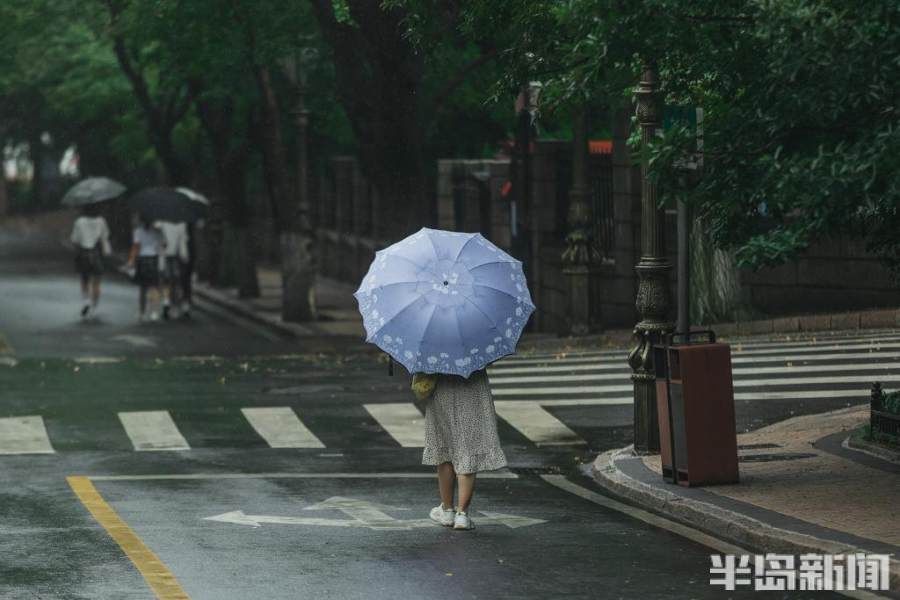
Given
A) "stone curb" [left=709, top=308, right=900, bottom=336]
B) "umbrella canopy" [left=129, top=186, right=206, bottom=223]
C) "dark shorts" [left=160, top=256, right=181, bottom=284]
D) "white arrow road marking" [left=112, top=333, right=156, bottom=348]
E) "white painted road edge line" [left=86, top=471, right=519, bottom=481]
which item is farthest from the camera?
"dark shorts" [left=160, top=256, right=181, bottom=284]

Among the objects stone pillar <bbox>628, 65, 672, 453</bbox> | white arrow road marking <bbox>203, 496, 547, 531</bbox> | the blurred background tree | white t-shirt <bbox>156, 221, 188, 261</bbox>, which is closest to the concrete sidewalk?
stone pillar <bbox>628, 65, 672, 453</bbox>

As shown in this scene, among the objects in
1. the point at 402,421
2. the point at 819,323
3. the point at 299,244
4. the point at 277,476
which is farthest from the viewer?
the point at 299,244

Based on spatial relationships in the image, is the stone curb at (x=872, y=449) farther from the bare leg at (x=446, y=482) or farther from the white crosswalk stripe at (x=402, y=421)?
the white crosswalk stripe at (x=402, y=421)

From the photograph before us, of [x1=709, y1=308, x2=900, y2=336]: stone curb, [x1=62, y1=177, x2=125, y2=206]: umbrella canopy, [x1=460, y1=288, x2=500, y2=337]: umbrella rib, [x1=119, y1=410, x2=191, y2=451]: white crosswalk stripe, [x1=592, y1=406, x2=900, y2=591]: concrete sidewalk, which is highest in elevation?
[x1=62, y1=177, x2=125, y2=206]: umbrella canopy

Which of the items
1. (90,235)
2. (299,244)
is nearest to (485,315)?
(299,244)

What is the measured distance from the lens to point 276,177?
110ft

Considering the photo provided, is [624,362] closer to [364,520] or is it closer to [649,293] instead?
[649,293]

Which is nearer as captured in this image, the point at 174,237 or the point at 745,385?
the point at 745,385

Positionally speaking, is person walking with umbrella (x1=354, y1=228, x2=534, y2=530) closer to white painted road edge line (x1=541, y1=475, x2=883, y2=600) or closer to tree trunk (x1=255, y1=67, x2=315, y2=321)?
white painted road edge line (x1=541, y1=475, x2=883, y2=600)

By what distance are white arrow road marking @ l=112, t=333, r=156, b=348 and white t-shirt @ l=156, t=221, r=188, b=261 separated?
262cm

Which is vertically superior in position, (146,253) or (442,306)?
(442,306)

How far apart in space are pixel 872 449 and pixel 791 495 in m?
1.97

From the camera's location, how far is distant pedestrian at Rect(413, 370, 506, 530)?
11.6 metres

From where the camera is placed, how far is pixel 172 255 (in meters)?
32.5
